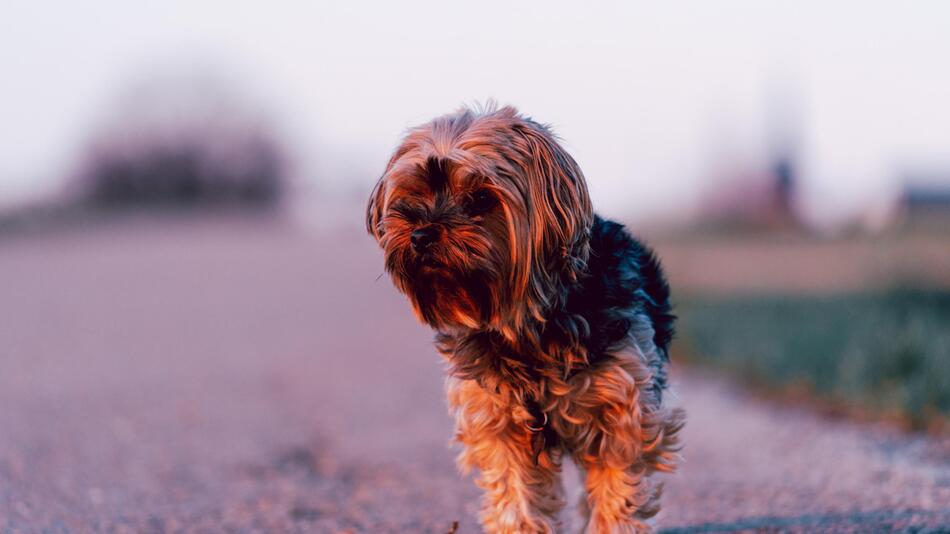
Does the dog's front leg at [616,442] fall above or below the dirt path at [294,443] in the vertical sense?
above

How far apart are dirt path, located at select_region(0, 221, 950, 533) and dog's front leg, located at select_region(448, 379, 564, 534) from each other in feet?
3.67

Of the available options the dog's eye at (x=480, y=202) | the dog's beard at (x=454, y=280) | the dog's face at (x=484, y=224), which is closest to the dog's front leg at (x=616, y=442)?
the dog's face at (x=484, y=224)

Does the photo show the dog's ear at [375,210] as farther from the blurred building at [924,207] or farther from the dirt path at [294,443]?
the blurred building at [924,207]

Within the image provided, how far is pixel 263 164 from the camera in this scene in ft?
211

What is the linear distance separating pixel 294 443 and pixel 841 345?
6407mm

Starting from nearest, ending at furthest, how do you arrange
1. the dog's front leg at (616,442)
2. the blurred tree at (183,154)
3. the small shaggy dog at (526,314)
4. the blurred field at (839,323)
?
1. the small shaggy dog at (526,314)
2. the dog's front leg at (616,442)
3. the blurred field at (839,323)
4. the blurred tree at (183,154)

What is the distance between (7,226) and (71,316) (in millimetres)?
26146

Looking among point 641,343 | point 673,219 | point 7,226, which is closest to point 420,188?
point 641,343

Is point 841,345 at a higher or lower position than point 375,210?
lower

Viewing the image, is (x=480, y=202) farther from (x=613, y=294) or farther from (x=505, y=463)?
(x=505, y=463)

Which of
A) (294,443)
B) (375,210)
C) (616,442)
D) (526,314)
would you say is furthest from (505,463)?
(294,443)

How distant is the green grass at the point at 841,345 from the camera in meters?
9.95

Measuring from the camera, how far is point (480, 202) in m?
4.78

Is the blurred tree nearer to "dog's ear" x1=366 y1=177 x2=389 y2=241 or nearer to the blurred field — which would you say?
the blurred field
